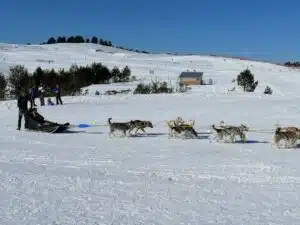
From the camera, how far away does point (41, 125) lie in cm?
1512

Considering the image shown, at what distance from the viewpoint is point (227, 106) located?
2300cm

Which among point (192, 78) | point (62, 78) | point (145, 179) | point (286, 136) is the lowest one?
point (145, 179)

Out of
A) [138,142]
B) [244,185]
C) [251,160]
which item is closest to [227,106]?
[138,142]

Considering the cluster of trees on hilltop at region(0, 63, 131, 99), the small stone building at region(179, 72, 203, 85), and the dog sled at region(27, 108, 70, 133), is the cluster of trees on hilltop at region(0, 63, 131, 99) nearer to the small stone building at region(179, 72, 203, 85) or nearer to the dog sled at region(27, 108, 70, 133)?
the small stone building at region(179, 72, 203, 85)

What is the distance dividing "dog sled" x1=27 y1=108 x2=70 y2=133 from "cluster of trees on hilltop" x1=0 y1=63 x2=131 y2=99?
61.9 ft

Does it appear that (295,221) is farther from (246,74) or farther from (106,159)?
(246,74)

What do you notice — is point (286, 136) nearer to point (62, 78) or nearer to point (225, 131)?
point (225, 131)

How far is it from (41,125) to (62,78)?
27004 mm

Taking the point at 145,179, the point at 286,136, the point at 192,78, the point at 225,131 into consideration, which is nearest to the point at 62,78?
the point at 192,78

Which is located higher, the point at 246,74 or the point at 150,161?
the point at 246,74

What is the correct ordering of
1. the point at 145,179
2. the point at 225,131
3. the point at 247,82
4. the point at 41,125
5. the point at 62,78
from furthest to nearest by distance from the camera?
1. the point at 62,78
2. the point at 247,82
3. the point at 41,125
4. the point at 225,131
5. the point at 145,179

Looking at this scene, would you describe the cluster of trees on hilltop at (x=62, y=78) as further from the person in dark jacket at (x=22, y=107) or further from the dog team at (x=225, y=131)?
the dog team at (x=225, y=131)

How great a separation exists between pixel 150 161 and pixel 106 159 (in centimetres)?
94

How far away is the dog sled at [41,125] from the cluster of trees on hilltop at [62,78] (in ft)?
61.9
